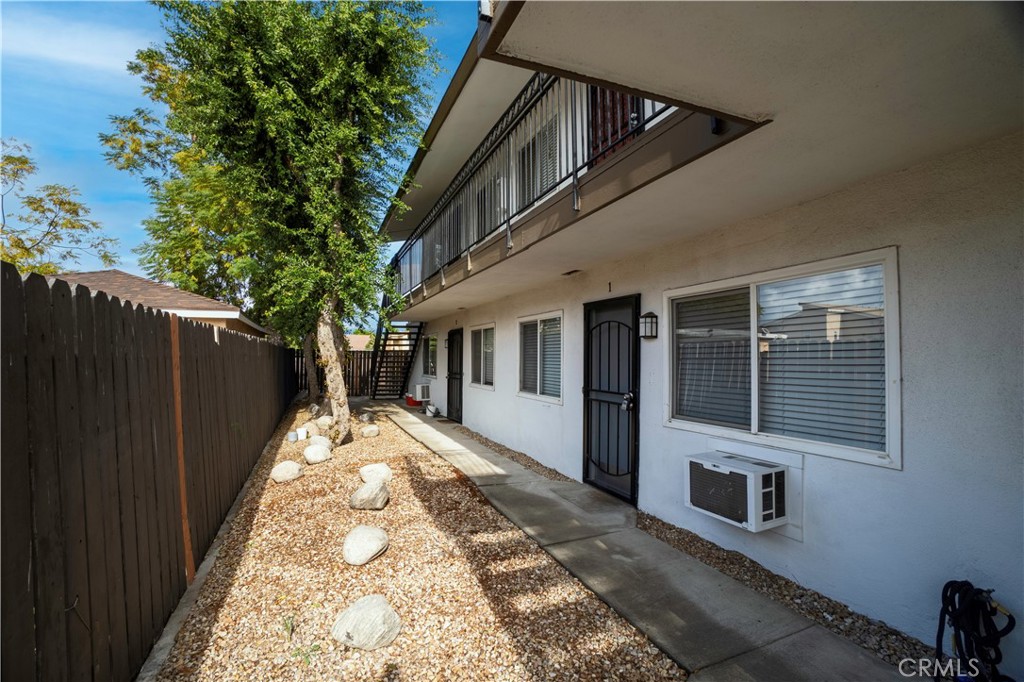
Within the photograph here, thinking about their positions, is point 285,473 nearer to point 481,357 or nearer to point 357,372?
point 481,357

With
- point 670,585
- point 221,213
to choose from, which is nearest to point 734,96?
point 670,585

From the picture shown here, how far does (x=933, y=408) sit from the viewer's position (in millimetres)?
2422

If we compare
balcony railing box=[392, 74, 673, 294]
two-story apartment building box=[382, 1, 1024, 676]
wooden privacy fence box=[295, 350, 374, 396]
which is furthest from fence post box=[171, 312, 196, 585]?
wooden privacy fence box=[295, 350, 374, 396]

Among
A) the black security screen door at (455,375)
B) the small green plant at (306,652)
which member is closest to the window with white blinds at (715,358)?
the small green plant at (306,652)

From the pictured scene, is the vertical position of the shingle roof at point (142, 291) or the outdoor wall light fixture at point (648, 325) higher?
the shingle roof at point (142, 291)

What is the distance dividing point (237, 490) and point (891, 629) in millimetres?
5578

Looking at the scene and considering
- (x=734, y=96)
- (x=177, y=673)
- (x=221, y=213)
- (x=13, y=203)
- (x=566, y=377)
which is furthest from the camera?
(x=13, y=203)

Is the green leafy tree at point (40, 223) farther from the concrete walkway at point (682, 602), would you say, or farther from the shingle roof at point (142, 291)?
the concrete walkway at point (682, 602)

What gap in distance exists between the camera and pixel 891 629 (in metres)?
2.54

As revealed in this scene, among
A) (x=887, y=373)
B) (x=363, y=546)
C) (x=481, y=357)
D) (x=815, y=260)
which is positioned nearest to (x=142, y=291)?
(x=481, y=357)

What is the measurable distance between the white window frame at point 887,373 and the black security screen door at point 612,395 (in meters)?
0.72

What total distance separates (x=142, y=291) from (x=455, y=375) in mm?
6831

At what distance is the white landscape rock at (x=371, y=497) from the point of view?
169 inches

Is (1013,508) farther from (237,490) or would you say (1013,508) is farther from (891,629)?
(237,490)
